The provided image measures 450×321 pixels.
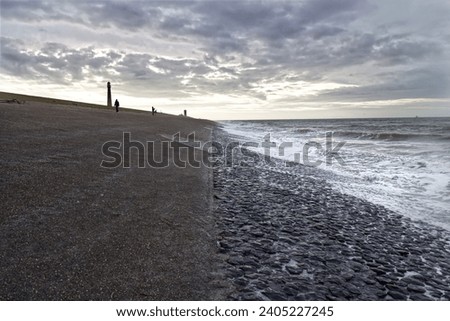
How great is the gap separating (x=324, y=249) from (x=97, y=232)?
411cm

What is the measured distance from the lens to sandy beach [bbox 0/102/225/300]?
371cm

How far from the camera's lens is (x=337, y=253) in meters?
5.31

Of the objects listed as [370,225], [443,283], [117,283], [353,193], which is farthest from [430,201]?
[117,283]

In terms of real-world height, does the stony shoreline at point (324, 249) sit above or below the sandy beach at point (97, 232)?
below

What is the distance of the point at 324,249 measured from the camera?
5449mm

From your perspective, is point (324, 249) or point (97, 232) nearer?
point (97, 232)

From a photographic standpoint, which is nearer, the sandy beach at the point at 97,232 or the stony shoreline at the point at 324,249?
the sandy beach at the point at 97,232

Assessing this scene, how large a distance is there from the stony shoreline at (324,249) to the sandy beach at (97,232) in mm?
616

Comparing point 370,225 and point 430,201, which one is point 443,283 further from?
point 430,201

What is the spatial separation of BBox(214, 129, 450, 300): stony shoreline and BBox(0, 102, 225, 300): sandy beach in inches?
24.3

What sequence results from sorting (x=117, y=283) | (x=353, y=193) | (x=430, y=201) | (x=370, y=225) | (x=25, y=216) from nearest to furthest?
1. (x=117, y=283)
2. (x=25, y=216)
3. (x=370, y=225)
4. (x=430, y=201)
5. (x=353, y=193)

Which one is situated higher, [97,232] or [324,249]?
[97,232]

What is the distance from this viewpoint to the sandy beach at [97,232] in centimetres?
371
